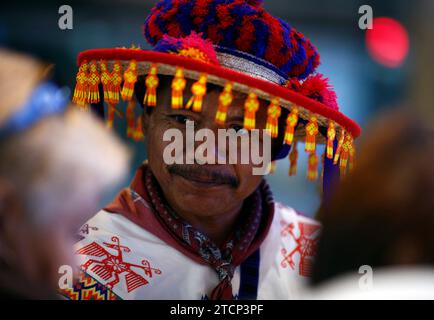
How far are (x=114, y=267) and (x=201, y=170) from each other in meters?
0.55

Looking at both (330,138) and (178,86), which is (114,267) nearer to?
(178,86)

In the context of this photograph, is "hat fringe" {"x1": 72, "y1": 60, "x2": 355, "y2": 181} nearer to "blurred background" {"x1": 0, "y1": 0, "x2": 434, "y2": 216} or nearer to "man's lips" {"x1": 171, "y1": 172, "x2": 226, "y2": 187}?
"man's lips" {"x1": 171, "y1": 172, "x2": 226, "y2": 187}

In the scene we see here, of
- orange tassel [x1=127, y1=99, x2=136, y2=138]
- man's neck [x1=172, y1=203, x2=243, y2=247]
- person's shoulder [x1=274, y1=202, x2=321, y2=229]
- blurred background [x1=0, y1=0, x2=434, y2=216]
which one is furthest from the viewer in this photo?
blurred background [x1=0, y1=0, x2=434, y2=216]

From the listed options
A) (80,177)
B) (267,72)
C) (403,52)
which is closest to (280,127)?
(267,72)

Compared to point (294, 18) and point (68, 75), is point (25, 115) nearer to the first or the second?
point (68, 75)

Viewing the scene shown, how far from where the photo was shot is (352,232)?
4.68ft

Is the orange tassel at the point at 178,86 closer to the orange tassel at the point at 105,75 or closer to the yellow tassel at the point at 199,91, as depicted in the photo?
the yellow tassel at the point at 199,91

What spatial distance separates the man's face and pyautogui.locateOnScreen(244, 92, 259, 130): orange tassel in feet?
0.52

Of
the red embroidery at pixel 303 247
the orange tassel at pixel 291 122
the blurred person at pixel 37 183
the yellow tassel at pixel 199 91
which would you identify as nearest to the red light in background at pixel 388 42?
the red embroidery at pixel 303 247

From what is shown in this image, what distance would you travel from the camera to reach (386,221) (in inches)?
55.1

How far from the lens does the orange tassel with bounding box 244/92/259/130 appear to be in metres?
2.53

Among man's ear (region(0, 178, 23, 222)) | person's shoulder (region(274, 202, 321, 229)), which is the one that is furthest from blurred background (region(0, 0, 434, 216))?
man's ear (region(0, 178, 23, 222))

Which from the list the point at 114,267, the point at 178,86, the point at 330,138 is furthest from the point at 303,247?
the point at 178,86

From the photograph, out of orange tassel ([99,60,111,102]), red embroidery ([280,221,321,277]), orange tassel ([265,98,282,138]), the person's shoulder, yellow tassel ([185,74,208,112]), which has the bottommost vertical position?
red embroidery ([280,221,321,277])
